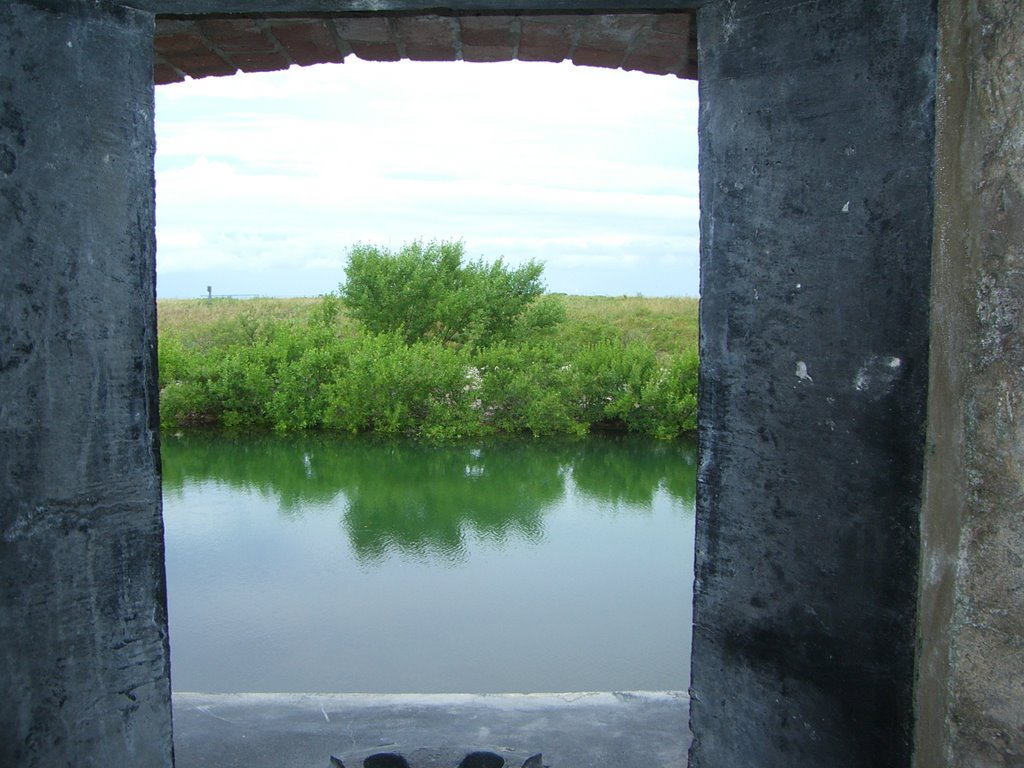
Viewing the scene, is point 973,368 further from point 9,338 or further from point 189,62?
point 189,62

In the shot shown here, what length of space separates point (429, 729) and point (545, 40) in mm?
1960

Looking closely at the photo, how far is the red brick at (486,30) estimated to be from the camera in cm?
201

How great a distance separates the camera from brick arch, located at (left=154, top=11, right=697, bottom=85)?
1.99 m

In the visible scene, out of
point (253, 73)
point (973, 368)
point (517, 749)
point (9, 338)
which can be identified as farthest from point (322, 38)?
point (517, 749)

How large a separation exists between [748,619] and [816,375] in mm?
574

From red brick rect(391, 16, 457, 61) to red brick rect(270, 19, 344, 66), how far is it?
18 cm

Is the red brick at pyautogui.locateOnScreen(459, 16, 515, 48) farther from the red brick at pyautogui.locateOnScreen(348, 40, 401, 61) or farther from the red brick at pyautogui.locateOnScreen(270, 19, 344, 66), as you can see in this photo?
the red brick at pyautogui.locateOnScreen(270, 19, 344, 66)

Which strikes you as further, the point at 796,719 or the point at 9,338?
the point at 796,719

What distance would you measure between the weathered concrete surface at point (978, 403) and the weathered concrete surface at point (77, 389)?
1.65 meters

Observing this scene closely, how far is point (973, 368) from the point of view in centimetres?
142

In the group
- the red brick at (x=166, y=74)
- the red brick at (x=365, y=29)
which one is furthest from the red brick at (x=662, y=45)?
the red brick at (x=166, y=74)

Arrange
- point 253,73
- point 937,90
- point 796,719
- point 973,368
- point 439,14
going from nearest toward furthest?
point 973,368 → point 937,90 → point 796,719 → point 439,14 → point 253,73

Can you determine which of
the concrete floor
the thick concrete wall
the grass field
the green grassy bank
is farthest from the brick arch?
the grass field

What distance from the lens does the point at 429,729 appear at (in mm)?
2490
